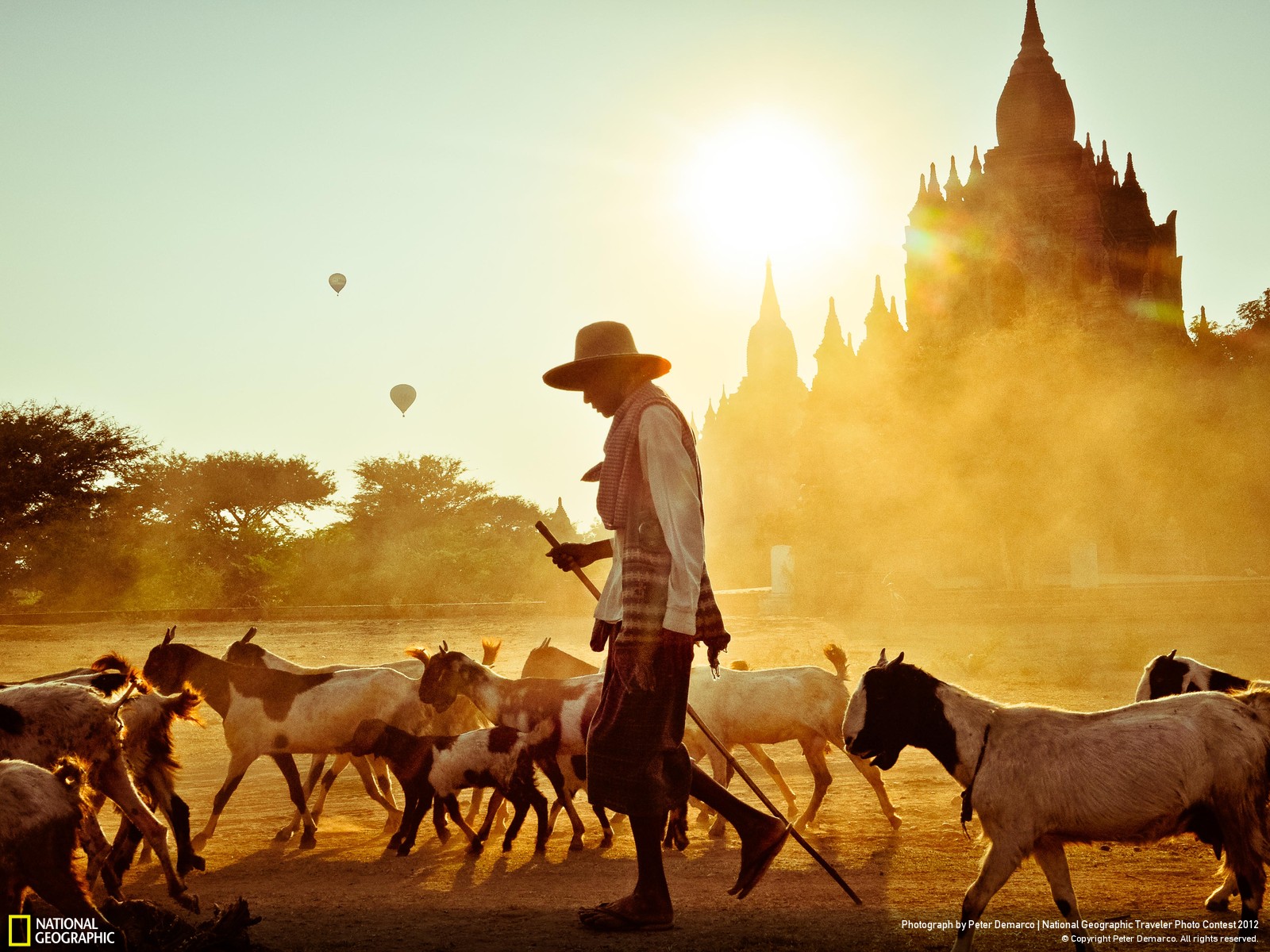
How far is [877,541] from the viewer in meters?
34.4

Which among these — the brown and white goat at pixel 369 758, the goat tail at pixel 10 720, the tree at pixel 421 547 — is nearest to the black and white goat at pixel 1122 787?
the goat tail at pixel 10 720

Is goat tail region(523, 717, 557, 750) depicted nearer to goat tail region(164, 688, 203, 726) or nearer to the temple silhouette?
goat tail region(164, 688, 203, 726)

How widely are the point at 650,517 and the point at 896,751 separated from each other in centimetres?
186

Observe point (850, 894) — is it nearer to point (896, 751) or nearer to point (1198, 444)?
point (896, 751)

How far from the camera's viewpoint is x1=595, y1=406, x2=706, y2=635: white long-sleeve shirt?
446cm

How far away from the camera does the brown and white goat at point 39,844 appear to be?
13.9ft

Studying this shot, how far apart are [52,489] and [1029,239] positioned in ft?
120

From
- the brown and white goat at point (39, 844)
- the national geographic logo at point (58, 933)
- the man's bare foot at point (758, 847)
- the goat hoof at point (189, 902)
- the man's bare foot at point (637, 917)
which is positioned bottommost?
the goat hoof at point (189, 902)

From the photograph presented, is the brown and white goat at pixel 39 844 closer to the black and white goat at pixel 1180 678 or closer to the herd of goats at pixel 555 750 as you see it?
the herd of goats at pixel 555 750

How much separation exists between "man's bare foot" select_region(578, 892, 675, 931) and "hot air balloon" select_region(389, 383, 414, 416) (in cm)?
3930

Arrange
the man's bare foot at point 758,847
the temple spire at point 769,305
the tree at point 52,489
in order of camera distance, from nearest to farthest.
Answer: the man's bare foot at point 758,847 → the tree at point 52,489 → the temple spire at point 769,305

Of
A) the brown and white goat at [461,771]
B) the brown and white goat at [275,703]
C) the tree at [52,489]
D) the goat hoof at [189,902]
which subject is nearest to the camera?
the goat hoof at [189,902]

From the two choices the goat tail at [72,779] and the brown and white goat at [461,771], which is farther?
the brown and white goat at [461,771]

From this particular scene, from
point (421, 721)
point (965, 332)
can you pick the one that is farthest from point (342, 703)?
point (965, 332)
